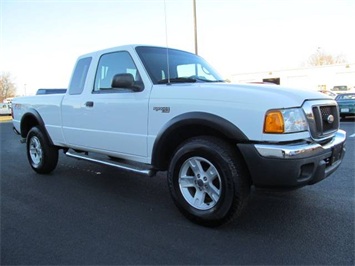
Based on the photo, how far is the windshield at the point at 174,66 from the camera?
4211 millimetres

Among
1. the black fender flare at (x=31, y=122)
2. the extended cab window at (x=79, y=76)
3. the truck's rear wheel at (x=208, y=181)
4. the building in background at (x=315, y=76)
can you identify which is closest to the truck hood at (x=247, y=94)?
the truck's rear wheel at (x=208, y=181)

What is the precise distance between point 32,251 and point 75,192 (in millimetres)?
1869

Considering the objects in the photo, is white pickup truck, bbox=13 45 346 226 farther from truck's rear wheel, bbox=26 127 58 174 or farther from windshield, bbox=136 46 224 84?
truck's rear wheel, bbox=26 127 58 174

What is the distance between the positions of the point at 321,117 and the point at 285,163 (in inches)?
30.5

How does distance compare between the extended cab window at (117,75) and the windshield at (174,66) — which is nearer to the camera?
the extended cab window at (117,75)

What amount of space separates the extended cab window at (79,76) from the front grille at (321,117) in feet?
10.6

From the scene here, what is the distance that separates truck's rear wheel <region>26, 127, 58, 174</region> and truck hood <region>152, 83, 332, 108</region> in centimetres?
310

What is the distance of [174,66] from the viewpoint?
179 inches

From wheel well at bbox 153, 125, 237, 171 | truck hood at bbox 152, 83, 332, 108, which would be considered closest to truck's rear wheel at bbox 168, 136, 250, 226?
wheel well at bbox 153, 125, 237, 171

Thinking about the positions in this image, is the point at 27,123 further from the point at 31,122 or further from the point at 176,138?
the point at 176,138

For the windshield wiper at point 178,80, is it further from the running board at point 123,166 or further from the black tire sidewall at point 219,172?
the running board at point 123,166

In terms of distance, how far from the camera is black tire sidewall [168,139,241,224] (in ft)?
10.8

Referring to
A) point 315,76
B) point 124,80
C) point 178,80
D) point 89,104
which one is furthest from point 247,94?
point 315,76

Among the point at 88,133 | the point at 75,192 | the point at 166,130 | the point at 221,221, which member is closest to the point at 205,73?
the point at 166,130
